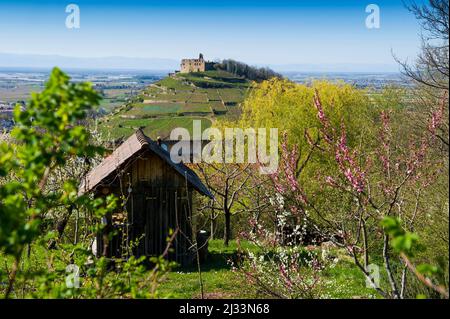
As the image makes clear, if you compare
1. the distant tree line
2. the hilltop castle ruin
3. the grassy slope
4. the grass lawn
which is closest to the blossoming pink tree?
the grassy slope

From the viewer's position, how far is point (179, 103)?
7031 centimetres

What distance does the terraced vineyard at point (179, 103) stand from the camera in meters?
56.4

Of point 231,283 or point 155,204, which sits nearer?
point 231,283

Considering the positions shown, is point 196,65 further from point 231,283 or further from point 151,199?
point 231,283

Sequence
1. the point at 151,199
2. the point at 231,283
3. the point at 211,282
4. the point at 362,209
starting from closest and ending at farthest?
the point at 362,209 → the point at 231,283 → the point at 211,282 → the point at 151,199

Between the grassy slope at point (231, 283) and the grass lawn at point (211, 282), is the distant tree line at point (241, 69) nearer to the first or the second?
the grass lawn at point (211, 282)

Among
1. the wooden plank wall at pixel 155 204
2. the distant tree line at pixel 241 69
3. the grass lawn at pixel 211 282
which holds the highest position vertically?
the distant tree line at pixel 241 69

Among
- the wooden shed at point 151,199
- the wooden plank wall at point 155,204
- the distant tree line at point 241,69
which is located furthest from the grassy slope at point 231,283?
the distant tree line at point 241,69

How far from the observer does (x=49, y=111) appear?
369cm

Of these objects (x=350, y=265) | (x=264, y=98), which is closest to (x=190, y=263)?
(x=350, y=265)

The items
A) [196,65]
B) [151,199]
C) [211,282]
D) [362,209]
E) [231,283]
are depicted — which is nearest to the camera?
[362,209]

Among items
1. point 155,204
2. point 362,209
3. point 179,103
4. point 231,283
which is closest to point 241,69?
point 179,103
